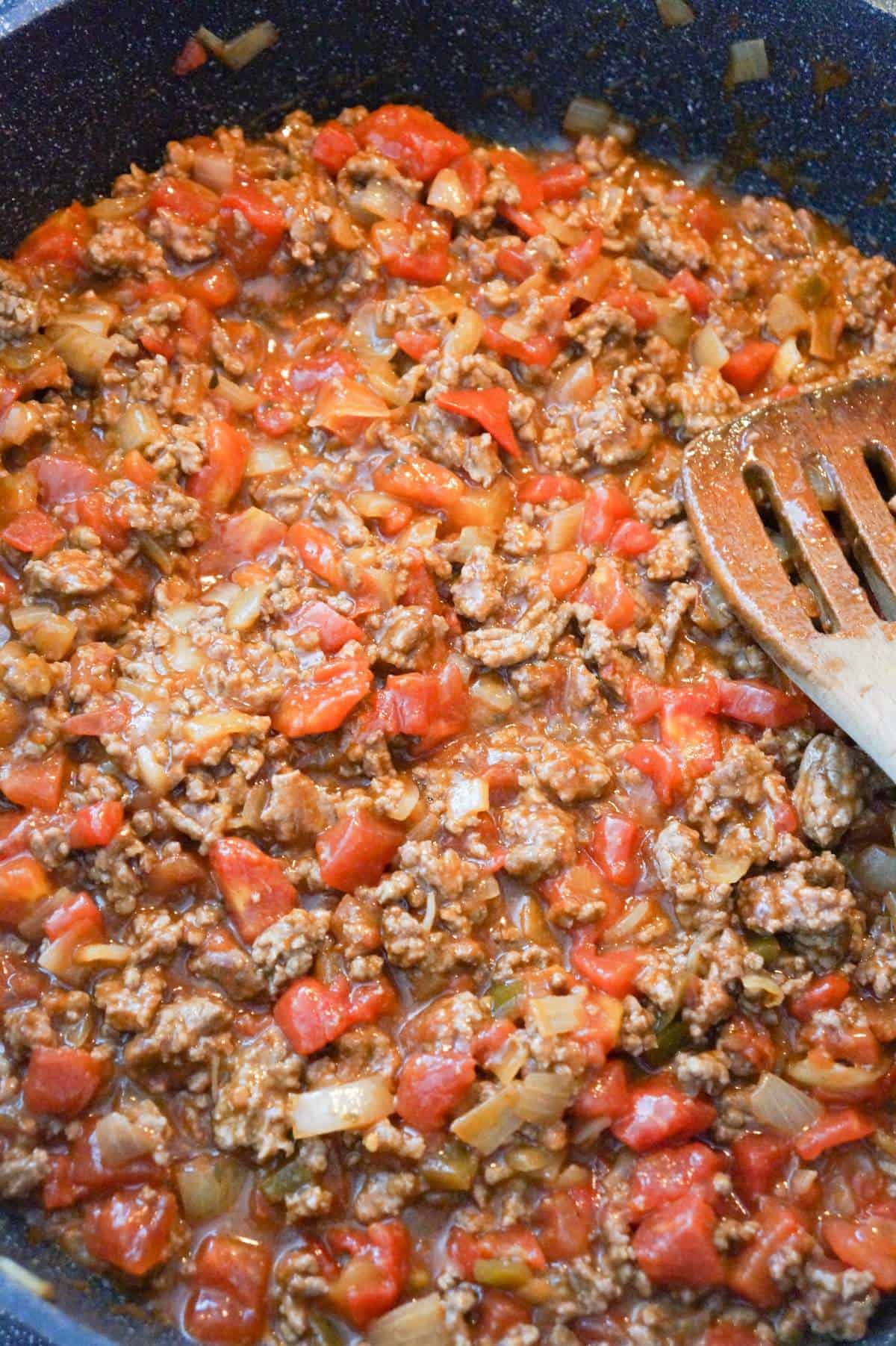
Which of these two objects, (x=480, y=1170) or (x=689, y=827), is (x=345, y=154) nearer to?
(x=689, y=827)

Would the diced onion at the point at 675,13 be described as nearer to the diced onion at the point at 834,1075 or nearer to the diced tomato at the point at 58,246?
the diced tomato at the point at 58,246

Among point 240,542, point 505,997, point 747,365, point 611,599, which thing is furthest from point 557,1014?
point 747,365

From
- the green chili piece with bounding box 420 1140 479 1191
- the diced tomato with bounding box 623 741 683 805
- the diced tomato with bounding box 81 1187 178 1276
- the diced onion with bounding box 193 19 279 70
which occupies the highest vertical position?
the diced onion with bounding box 193 19 279 70

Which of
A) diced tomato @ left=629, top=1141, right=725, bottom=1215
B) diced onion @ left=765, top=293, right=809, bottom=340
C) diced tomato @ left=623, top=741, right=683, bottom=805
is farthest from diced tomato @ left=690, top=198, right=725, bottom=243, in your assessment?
diced tomato @ left=629, top=1141, right=725, bottom=1215

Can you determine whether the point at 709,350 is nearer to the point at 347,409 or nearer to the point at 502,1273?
the point at 347,409

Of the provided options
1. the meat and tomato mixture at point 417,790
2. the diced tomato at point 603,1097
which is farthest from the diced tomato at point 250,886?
the diced tomato at point 603,1097

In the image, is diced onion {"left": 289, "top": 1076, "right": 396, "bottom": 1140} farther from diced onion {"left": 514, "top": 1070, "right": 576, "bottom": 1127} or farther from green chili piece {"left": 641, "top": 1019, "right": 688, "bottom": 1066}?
green chili piece {"left": 641, "top": 1019, "right": 688, "bottom": 1066}
